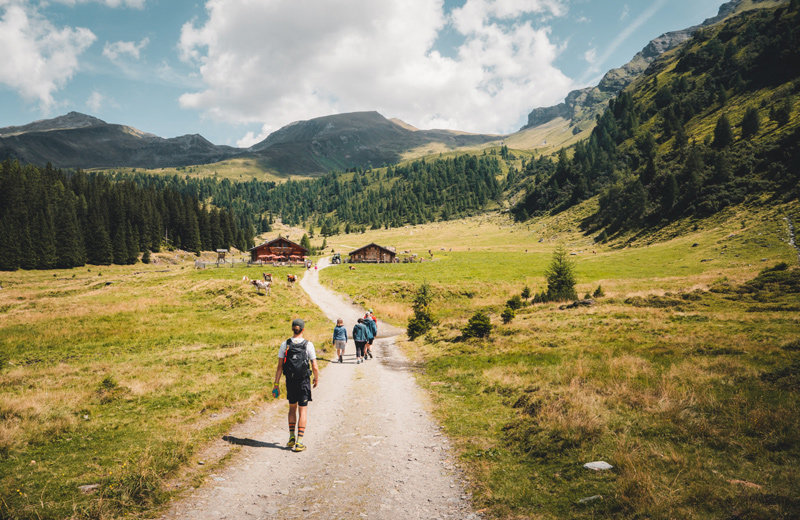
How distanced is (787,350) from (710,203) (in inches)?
3197

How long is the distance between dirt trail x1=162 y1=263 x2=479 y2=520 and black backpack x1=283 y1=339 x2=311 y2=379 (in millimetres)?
1799

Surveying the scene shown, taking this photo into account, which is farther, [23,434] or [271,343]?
[271,343]

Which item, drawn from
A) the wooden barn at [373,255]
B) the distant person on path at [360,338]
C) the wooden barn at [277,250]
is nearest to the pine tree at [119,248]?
the wooden barn at [277,250]

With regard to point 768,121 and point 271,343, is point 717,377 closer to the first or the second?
point 271,343

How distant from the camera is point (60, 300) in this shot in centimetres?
3656

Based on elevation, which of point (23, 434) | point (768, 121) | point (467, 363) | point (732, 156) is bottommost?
point (467, 363)

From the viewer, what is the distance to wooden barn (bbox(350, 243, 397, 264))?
8956 cm

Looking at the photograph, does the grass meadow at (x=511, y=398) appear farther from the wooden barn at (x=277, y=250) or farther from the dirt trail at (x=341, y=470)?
the wooden barn at (x=277, y=250)

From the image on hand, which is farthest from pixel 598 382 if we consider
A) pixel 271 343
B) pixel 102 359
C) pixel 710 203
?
pixel 710 203

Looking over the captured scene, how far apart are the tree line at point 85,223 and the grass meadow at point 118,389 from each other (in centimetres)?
4729

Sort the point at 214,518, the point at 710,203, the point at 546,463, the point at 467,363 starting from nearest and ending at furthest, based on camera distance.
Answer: the point at 214,518, the point at 546,463, the point at 467,363, the point at 710,203

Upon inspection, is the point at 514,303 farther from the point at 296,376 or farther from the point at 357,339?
the point at 296,376

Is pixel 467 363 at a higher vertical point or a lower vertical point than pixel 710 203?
lower

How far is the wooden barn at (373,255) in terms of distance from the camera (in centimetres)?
8956
